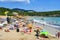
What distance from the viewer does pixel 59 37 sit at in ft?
42.0

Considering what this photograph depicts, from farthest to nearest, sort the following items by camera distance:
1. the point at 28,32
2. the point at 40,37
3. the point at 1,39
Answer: the point at 28,32, the point at 40,37, the point at 1,39

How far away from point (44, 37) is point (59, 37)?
1289 mm

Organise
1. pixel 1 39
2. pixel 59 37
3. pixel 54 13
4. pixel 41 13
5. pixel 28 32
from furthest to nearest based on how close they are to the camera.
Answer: pixel 41 13, pixel 54 13, pixel 28 32, pixel 59 37, pixel 1 39

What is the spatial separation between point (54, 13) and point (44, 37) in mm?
100864

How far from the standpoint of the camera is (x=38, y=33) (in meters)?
12.3

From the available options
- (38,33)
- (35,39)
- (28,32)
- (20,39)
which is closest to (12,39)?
(20,39)

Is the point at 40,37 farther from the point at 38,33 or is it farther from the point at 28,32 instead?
the point at 28,32

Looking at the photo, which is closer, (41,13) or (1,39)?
(1,39)

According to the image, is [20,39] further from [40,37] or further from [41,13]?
[41,13]

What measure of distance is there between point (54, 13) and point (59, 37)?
99991mm

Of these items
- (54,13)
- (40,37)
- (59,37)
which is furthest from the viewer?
(54,13)

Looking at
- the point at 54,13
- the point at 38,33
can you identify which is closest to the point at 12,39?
the point at 38,33

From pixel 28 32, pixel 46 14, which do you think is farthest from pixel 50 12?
pixel 28 32

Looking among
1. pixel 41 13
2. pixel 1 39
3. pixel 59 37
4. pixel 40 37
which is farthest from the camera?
pixel 41 13
